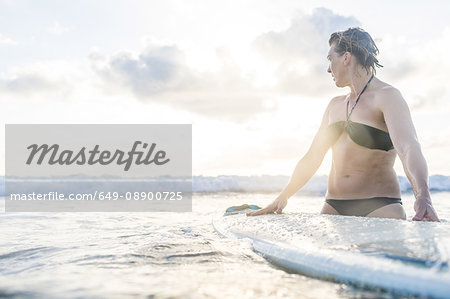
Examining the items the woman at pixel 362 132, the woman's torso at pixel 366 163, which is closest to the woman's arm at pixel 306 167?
the woman at pixel 362 132

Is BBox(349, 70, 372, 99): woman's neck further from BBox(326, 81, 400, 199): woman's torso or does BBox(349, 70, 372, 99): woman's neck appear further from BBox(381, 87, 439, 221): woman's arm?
BBox(381, 87, 439, 221): woman's arm

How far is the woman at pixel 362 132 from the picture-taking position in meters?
2.61

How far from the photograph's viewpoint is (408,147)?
7.75 ft

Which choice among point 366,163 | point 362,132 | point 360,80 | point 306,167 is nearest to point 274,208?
point 306,167

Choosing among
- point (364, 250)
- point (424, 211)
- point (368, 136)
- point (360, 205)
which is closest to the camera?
point (364, 250)

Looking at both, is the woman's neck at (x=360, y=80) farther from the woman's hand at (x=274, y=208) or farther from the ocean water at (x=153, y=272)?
the ocean water at (x=153, y=272)

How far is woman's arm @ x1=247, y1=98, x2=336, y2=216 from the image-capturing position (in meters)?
3.16

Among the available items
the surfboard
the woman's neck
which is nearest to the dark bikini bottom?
the surfboard

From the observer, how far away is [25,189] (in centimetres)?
1441

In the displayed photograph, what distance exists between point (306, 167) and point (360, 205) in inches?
23.2

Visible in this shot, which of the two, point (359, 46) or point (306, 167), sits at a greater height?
point (359, 46)

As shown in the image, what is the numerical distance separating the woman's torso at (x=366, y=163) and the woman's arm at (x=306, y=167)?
0.25 metres

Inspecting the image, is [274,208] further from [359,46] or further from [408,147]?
[359,46]

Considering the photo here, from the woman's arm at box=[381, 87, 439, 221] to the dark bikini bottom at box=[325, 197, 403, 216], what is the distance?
15.4 inches
